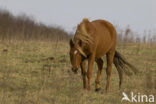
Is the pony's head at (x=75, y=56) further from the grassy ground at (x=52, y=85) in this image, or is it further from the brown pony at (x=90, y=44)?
the grassy ground at (x=52, y=85)

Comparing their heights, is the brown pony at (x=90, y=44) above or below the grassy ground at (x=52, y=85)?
above

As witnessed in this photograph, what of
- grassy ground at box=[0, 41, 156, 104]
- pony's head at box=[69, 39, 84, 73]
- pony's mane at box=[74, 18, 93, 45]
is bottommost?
grassy ground at box=[0, 41, 156, 104]

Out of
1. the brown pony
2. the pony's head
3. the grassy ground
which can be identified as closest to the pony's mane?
the brown pony

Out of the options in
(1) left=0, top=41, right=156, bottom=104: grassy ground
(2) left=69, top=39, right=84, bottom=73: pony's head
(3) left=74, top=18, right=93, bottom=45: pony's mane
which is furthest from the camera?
(3) left=74, top=18, right=93, bottom=45: pony's mane

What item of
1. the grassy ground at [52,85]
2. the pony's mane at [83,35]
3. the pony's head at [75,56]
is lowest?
the grassy ground at [52,85]

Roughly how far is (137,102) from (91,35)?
173cm

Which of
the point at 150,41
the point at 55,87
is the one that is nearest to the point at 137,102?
the point at 55,87

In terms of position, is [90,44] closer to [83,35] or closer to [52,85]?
[83,35]

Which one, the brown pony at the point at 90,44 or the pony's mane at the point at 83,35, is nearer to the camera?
the brown pony at the point at 90,44

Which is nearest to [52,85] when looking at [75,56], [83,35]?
[75,56]

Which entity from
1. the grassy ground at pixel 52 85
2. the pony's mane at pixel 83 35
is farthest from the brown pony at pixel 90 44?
the grassy ground at pixel 52 85

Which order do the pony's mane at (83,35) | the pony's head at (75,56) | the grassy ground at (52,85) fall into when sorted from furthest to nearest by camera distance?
the pony's mane at (83,35)
the pony's head at (75,56)
the grassy ground at (52,85)

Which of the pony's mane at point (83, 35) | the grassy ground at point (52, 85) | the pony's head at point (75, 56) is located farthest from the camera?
the pony's mane at point (83, 35)

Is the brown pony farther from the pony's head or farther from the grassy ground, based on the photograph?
the grassy ground
